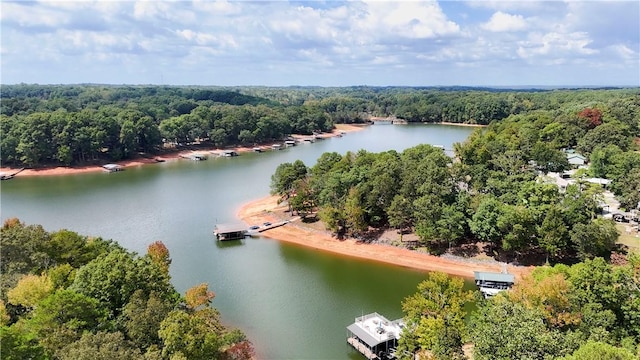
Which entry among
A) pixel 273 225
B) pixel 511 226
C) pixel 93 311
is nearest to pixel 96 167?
pixel 273 225

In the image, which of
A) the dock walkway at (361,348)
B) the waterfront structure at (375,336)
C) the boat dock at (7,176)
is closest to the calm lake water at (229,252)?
the dock walkway at (361,348)

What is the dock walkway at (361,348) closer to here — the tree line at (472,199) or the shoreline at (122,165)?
the tree line at (472,199)

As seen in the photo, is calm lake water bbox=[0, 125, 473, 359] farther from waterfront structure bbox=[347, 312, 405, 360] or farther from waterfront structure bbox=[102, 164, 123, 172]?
waterfront structure bbox=[102, 164, 123, 172]

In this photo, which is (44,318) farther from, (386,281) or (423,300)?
(386,281)

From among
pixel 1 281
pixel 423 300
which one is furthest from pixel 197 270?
pixel 423 300

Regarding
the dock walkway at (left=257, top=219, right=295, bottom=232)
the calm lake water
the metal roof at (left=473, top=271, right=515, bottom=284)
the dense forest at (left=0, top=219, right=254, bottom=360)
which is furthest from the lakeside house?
the dense forest at (left=0, top=219, right=254, bottom=360)

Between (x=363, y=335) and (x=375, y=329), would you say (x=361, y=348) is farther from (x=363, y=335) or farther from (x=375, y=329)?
(x=375, y=329)
